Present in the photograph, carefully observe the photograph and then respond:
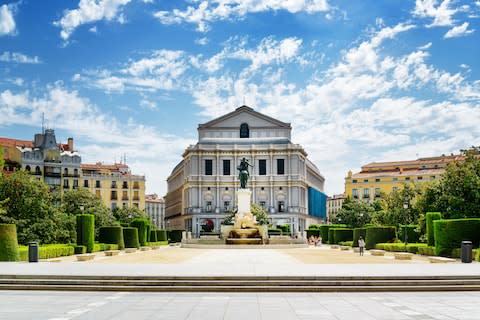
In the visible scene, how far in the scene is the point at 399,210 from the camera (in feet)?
227

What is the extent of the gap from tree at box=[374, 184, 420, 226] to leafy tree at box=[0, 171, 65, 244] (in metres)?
34.2

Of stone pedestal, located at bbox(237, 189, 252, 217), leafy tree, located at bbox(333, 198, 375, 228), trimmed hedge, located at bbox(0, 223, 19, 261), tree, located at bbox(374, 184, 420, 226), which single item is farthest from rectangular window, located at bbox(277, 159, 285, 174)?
trimmed hedge, located at bbox(0, 223, 19, 261)

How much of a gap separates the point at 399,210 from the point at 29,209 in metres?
39.1

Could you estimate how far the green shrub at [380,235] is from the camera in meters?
56.0

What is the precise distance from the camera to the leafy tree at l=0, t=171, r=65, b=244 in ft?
151

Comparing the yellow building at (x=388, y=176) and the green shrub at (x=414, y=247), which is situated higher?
the yellow building at (x=388, y=176)

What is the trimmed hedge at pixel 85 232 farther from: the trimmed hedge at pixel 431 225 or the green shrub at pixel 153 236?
the green shrub at pixel 153 236

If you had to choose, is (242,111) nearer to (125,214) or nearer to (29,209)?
(125,214)

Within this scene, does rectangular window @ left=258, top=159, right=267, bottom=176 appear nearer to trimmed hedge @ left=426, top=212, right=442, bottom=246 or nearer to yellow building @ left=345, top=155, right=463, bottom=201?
yellow building @ left=345, top=155, right=463, bottom=201

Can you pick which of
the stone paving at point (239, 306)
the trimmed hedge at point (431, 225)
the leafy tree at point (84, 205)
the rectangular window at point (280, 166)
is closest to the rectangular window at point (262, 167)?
the rectangular window at point (280, 166)

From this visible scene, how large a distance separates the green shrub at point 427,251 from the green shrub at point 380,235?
1069cm

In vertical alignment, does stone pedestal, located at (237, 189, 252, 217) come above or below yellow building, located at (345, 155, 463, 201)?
below

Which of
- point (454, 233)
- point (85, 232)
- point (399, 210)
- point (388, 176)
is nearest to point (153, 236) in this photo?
point (399, 210)

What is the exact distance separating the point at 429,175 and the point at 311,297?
127029mm
